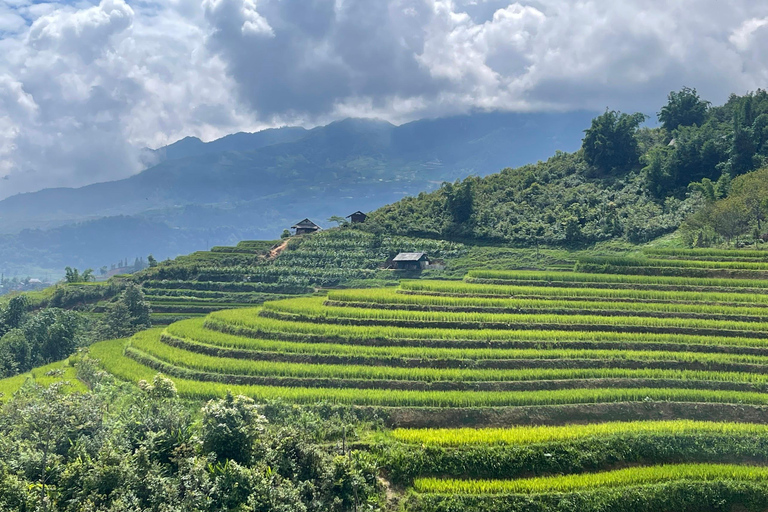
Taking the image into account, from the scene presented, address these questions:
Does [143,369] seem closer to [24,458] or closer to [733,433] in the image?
[24,458]

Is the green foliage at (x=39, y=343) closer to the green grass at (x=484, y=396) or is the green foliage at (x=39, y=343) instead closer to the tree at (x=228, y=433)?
the green grass at (x=484, y=396)

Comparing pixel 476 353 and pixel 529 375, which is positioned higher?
pixel 476 353

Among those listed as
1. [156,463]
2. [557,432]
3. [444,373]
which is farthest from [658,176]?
[156,463]

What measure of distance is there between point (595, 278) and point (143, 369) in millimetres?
36361

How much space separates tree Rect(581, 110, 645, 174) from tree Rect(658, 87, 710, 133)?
9406mm

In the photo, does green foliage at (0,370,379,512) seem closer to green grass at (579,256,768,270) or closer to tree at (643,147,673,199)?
green grass at (579,256,768,270)

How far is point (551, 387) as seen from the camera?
3106cm

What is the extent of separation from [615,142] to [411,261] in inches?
1529

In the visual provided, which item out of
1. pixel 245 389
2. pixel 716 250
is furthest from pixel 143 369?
pixel 716 250

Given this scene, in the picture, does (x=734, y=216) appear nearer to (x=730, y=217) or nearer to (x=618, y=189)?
(x=730, y=217)

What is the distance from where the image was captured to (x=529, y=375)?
31.8 meters

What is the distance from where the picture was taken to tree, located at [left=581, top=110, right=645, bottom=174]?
7912cm

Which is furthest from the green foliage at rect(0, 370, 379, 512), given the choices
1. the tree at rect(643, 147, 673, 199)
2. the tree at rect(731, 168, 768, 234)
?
the tree at rect(643, 147, 673, 199)

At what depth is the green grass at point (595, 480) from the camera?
76.4 feet
